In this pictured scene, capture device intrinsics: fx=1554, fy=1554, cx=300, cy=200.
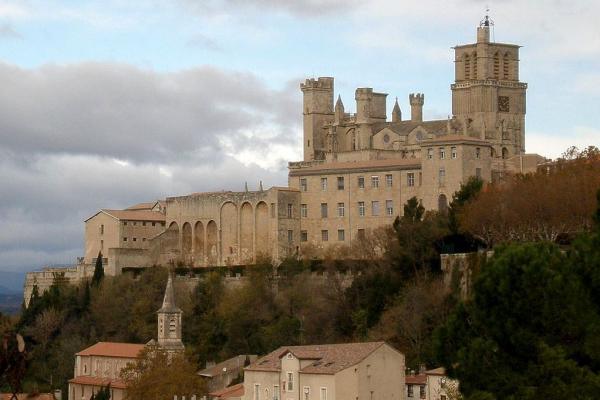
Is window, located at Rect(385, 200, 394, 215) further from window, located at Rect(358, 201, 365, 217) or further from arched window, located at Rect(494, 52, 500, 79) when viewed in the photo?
arched window, located at Rect(494, 52, 500, 79)

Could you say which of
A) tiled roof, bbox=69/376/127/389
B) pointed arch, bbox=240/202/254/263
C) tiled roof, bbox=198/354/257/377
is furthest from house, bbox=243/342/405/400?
pointed arch, bbox=240/202/254/263

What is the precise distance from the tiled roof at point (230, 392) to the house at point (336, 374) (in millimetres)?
1509

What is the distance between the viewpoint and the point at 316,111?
90812 mm

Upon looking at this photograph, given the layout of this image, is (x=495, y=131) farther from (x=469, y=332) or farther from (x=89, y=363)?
(x=469, y=332)

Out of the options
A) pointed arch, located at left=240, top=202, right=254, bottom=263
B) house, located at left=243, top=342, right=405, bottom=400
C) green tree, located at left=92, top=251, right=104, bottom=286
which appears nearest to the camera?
house, located at left=243, top=342, right=405, bottom=400

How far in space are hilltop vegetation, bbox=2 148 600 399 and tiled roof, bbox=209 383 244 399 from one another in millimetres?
5183

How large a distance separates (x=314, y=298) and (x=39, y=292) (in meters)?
24.4

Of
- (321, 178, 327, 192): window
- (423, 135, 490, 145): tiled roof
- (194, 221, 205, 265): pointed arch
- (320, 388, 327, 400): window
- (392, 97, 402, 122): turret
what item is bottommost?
(320, 388, 327, 400): window

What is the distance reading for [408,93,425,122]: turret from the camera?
88.1m

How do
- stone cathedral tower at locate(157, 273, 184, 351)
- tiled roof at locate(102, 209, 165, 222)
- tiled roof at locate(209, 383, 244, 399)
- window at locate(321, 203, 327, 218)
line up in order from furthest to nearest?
tiled roof at locate(102, 209, 165, 222) → window at locate(321, 203, 327, 218) → stone cathedral tower at locate(157, 273, 184, 351) → tiled roof at locate(209, 383, 244, 399)

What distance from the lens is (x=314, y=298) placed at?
7106 cm

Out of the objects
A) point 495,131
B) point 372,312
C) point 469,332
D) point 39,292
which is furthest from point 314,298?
point 469,332

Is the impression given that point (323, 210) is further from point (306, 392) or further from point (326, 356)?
point (306, 392)

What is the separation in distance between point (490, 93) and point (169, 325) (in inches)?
991
